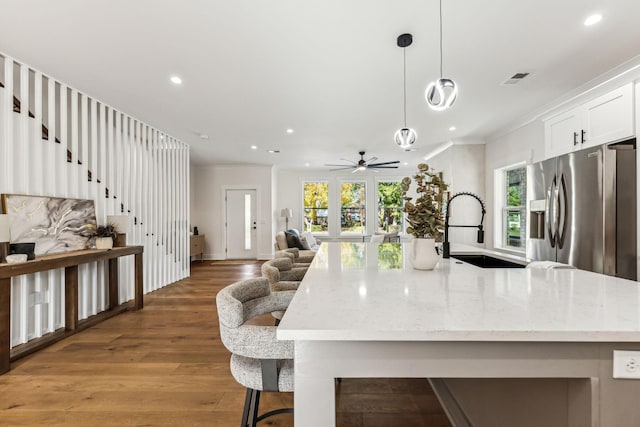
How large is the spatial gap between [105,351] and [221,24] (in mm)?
2940

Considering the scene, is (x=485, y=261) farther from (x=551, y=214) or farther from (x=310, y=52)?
(x=310, y=52)

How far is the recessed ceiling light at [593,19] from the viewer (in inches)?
86.9

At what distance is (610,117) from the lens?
304 cm

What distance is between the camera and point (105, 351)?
8.95 feet

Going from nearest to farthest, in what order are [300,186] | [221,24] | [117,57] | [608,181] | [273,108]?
[221,24] → [608,181] → [117,57] → [273,108] → [300,186]

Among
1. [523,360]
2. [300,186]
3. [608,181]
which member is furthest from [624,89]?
[300,186]

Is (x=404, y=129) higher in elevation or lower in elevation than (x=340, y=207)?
higher

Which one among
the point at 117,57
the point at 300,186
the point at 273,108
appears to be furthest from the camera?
the point at 300,186

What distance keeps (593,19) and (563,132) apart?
1.76 m

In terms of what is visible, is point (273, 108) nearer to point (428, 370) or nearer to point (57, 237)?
point (57, 237)

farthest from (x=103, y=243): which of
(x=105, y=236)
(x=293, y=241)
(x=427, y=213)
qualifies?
(x=427, y=213)

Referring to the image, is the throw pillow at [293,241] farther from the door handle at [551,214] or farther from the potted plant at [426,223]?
the potted plant at [426,223]

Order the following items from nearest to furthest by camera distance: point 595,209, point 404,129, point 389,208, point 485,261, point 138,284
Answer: point 595,209 < point 485,261 < point 404,129 < point 138,284 < point 389,208

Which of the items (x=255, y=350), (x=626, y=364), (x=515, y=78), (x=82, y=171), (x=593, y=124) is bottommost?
(x=255, y=350)
